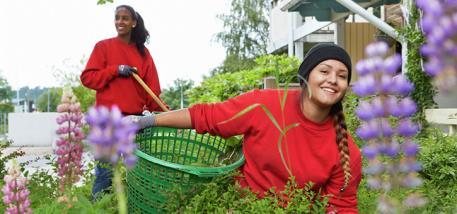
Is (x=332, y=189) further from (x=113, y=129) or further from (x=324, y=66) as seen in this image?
(x=113, y=129)

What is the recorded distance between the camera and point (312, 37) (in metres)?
16.5

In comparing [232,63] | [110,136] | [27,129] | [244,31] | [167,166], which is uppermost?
[244,31]

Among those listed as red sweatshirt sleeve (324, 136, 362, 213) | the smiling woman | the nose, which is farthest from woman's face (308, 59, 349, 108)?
the smiling woman

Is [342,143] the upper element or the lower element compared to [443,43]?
lower

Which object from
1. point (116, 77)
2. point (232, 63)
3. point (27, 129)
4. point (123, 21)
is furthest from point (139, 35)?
point (232, 63)

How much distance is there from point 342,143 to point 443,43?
6.12 feet

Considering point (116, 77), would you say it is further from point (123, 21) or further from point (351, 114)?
point (351, 114)

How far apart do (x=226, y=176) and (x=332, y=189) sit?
47cm

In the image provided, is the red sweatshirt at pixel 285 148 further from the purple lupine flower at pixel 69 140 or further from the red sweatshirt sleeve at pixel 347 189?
the purple lupine flower at pixel 69 140

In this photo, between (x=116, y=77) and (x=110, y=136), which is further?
(x=116, y=77)

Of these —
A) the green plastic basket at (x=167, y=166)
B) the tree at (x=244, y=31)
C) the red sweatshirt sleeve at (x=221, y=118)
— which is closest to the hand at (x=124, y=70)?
the green plastic basket at (x=167, y=166)

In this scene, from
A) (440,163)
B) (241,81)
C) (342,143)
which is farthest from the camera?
(241,81)

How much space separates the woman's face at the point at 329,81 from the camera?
235 centimetres

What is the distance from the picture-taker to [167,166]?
235 centimetres
